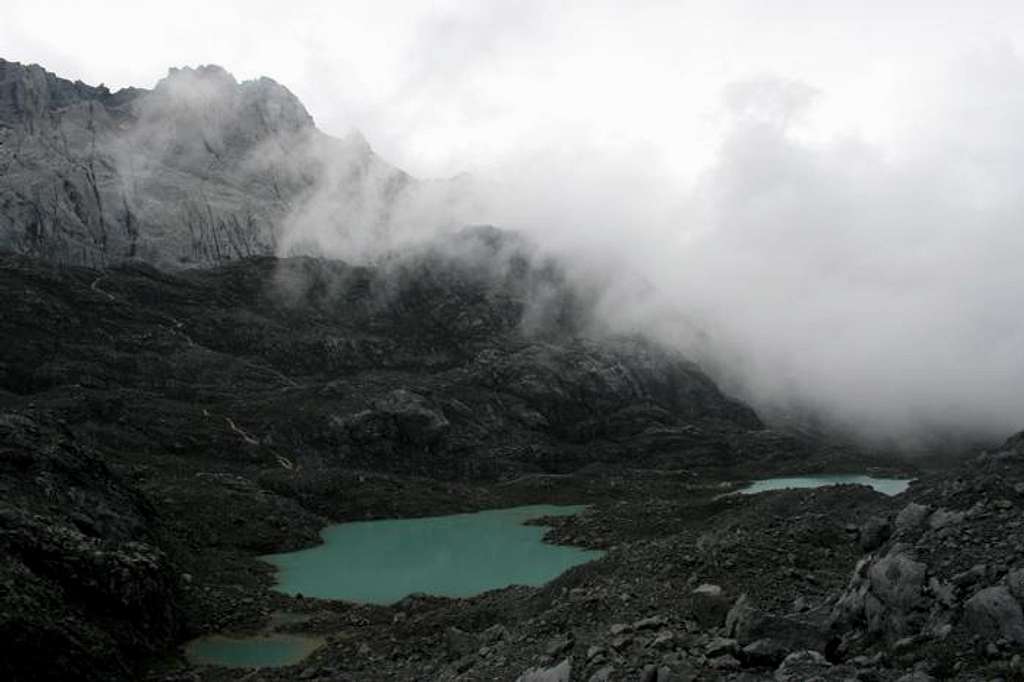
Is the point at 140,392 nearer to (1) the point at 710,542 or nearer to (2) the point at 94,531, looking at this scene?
(2) the point at 94,531

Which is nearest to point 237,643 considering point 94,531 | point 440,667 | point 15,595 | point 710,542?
point 94,531

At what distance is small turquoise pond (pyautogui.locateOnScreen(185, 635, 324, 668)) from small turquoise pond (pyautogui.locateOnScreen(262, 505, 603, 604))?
14.4m

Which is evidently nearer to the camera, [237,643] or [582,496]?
[237,643]

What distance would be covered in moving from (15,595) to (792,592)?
31490mm

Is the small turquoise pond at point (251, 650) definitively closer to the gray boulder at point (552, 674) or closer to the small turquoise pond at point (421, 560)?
the small turquoise pond at point (421, 560)

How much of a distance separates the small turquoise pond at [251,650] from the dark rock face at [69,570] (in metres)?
2.09

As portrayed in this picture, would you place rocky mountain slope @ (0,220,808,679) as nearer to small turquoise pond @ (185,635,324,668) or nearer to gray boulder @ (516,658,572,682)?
small turquoise pond @ (185,635,324,668)

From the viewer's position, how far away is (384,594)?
64938 millimetres

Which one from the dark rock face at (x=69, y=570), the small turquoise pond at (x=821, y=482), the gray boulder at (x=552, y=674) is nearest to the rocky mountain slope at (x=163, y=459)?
the dark rock face at (x=69, y=570)

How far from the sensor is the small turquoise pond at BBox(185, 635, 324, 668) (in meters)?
42.6

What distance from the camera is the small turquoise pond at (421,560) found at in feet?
222

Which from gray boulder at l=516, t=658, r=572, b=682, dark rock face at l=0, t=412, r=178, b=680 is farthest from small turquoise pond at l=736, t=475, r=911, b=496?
gray boulder at l=516, t=658, r=572, b=682

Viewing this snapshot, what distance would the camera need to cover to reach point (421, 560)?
84250mm

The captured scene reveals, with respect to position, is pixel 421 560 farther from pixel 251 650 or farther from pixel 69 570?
pixel 69 570
